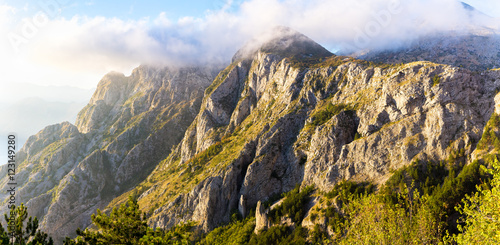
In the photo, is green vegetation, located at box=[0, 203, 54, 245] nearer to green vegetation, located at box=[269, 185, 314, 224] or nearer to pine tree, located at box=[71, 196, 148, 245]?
pine tree, located at box=[71, 196, 148, 245]

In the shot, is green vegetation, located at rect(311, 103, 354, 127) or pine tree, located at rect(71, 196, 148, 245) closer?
pine tree, located at rect(71, 196, 148, 245)

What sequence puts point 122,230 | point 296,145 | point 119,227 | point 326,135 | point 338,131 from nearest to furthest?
1. point 122,230
2. point 119,227
3. point 338,131
4. point 326,135
5. point 296,145

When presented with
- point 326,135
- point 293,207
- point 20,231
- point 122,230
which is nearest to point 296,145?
point 326,135

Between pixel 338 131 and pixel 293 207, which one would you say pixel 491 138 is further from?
pixel 293 207

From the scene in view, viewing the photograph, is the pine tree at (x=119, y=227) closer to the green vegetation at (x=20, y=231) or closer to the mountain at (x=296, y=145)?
the green vegetation at (x=20, y=231)

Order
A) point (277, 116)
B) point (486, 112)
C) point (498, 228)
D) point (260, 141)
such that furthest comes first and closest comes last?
point (277, 116) < point (260, 141) < point (486, 112) < point (498, 228)

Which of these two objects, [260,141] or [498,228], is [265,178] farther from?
[498,228]

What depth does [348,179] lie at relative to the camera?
321ft

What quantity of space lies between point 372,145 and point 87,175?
207m

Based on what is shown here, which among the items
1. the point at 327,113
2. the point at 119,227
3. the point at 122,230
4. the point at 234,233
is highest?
the point at 327,113

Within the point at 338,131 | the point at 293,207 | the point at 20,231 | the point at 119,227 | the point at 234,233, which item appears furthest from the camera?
the point at 338,131

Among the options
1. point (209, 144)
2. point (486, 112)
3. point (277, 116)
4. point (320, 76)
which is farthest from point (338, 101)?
point (209, 144)

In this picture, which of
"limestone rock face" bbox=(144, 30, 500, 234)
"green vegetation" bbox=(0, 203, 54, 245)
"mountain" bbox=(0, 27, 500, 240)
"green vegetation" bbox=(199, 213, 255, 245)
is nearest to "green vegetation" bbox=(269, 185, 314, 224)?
"mountain" bbox=(0, 27, 500, 240)

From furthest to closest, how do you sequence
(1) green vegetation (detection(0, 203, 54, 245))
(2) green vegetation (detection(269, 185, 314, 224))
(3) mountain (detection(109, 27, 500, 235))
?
1. (2) green vegetation (detection(269, 185, 314, 224))
2. (3) mountain (detection(109, 27, 500, 235))
3. (1) green vegetation (detection(0, 203, 54, 245))
